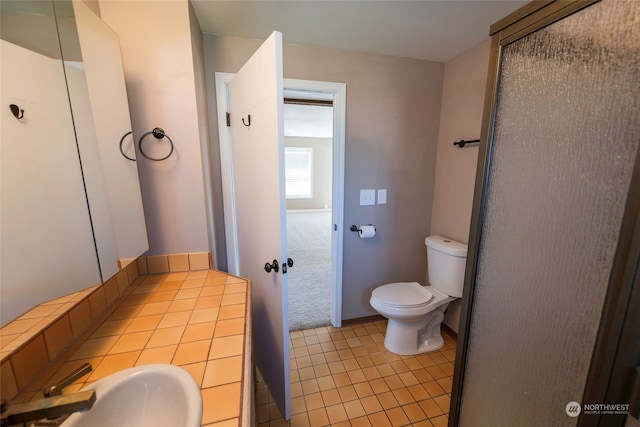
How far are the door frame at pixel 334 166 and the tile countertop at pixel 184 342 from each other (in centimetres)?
61

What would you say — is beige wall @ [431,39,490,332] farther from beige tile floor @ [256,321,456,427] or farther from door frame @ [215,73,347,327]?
door frame @ [215,73,347,327]

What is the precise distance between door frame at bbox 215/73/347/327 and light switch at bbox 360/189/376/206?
0.60 ft

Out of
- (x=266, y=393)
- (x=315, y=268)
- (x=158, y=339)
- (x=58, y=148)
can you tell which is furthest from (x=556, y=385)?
(x=315, y=268)

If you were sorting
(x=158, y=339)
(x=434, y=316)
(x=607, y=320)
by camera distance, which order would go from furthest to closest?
(x=434, y=316), (x=158, y=339), (x=607, y=320)

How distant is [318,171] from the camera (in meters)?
7.55

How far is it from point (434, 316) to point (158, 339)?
1.93m

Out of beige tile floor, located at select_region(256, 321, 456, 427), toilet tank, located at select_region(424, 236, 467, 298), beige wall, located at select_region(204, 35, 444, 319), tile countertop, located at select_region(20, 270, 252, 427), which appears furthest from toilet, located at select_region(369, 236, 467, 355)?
tile countertop, located at select_region(20, 270, 252, 427)

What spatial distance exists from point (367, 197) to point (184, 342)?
5.35ft

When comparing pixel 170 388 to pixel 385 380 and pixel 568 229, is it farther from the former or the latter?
pixel 385 380

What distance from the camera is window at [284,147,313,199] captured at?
718 centimetres

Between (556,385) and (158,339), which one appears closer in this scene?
(556,385)

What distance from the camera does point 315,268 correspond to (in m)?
3.60

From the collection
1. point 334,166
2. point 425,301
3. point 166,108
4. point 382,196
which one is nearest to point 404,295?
point 425,301

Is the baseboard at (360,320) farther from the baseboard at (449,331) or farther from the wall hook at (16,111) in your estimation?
the wall hook at (16,111)
